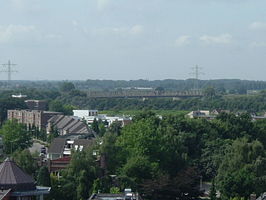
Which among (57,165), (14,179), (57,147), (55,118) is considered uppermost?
(14,179)

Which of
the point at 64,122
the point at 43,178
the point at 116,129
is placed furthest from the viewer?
the point at 64,122

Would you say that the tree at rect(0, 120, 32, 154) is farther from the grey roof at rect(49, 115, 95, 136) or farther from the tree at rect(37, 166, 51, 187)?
the tree at rect(37, 166, 51, 187)

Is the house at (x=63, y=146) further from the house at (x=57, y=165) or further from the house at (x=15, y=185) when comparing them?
the house at (x=15, y=185)

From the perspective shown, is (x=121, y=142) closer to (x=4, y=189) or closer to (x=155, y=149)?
(x=155, y=149)

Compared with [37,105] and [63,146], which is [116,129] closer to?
[63,146]

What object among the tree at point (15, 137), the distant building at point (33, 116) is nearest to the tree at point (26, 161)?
the tree at point (15, 137)

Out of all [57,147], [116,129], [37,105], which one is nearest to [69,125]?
[116,129]

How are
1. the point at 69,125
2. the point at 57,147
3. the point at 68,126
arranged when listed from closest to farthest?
the point at 57,147 < the point at 68,126 < the point at 69,125
